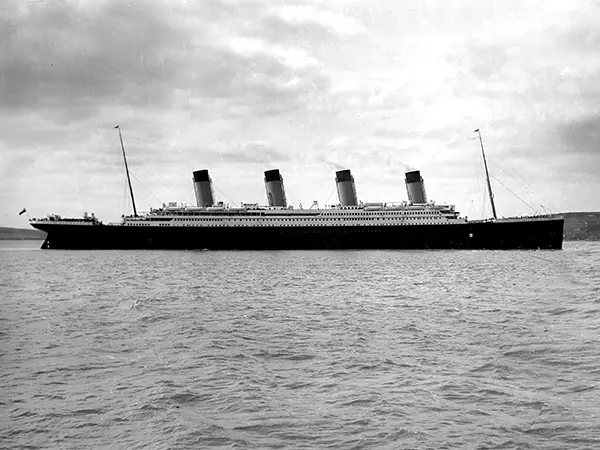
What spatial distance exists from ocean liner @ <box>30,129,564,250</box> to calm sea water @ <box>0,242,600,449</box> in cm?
5282

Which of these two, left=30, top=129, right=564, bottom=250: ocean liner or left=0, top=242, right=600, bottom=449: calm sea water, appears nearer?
left=0, top=242, right=600, bottom=449: calm sea water

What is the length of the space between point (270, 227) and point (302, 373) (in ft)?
209

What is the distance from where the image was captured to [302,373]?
384 inches

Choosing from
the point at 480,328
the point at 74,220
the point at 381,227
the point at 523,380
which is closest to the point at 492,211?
the point at 381,227

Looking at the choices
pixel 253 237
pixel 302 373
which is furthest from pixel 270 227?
pixel 302 373

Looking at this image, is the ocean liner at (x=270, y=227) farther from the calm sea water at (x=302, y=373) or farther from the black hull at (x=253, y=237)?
the calm sea water at (x=302, y=373)

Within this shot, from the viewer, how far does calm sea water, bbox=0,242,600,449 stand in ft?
22.5

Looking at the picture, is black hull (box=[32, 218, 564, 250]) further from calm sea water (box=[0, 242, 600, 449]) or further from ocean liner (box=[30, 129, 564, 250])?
calm sea water (box=[0, 242, 600, 449])

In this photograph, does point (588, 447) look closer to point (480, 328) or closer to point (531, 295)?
point (480, 328)

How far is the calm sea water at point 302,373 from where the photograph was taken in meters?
6.86

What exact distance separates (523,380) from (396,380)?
78.4 inches

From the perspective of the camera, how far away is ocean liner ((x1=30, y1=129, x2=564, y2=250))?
72.2 m

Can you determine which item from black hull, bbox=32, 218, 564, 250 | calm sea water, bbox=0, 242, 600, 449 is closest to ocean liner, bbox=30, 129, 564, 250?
black hull, bbox=32, 218, 564, 250

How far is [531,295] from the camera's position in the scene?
21.1 metres
